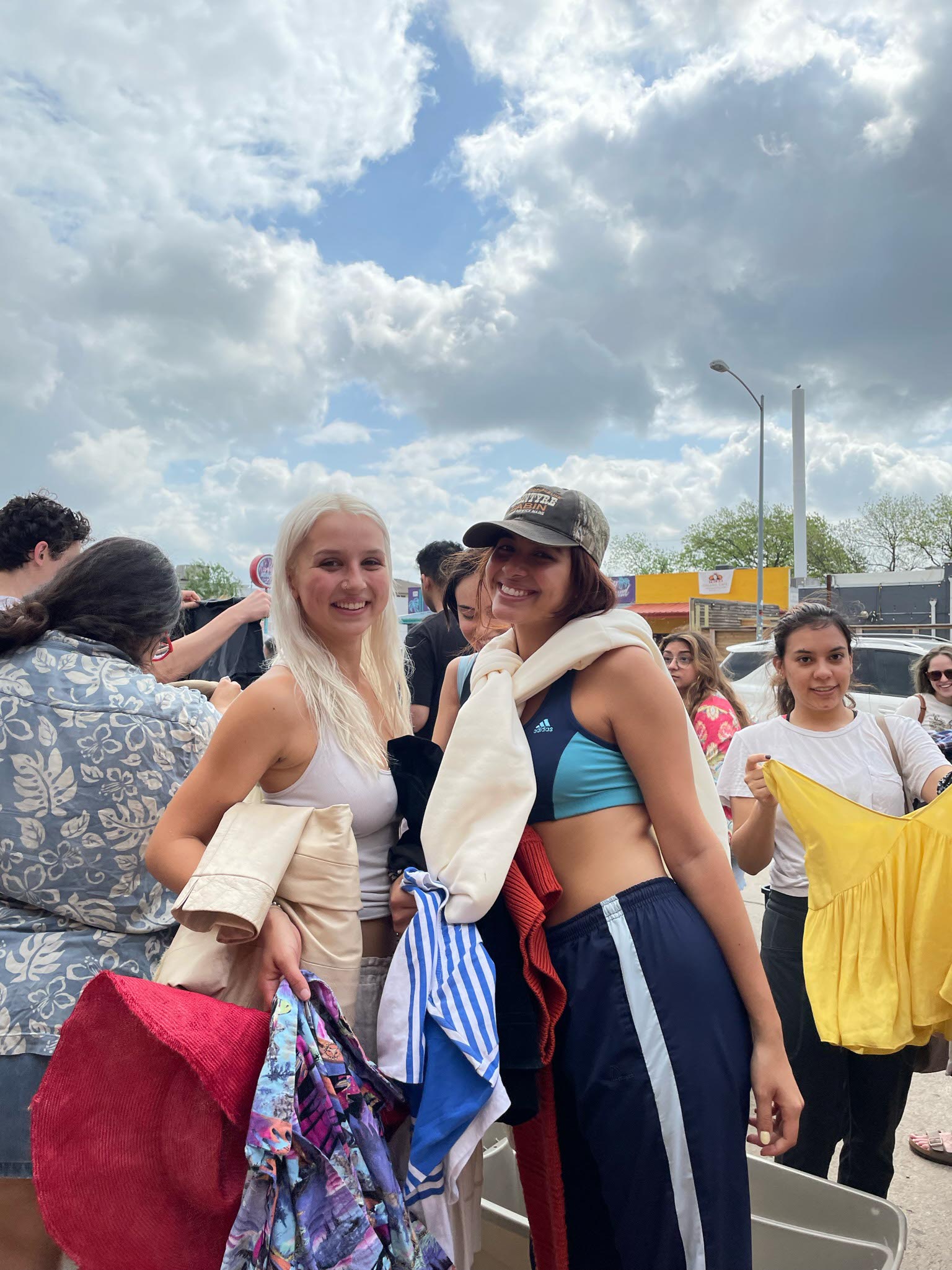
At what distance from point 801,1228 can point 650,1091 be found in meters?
0.92

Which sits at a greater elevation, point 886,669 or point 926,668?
point 886,669

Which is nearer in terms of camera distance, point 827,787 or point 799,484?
point 827,787

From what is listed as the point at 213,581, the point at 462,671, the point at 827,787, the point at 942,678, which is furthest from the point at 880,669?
the point at 213,581

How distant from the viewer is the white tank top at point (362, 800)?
162 cm

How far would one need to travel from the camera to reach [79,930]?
1.80 m

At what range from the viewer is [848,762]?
268 centimetres

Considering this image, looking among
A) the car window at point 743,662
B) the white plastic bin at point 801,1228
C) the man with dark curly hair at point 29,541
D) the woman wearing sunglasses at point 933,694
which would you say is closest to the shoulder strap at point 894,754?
the white plastic bin at point 801,1228

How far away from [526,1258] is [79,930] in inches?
50.8

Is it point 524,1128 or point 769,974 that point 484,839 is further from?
point 769,974

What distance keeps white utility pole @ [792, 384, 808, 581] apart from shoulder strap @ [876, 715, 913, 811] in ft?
102

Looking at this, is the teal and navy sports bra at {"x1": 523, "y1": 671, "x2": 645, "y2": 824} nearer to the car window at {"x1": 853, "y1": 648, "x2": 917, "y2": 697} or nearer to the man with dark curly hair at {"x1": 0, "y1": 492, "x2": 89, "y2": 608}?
the man with dark curly hair at {"x1": 0, "y1": 492, "x2": 89, "y2": 608}

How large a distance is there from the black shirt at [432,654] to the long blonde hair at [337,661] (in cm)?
189

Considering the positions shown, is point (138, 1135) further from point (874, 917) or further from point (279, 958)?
point (874, 917)

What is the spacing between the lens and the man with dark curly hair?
10.4 feet
